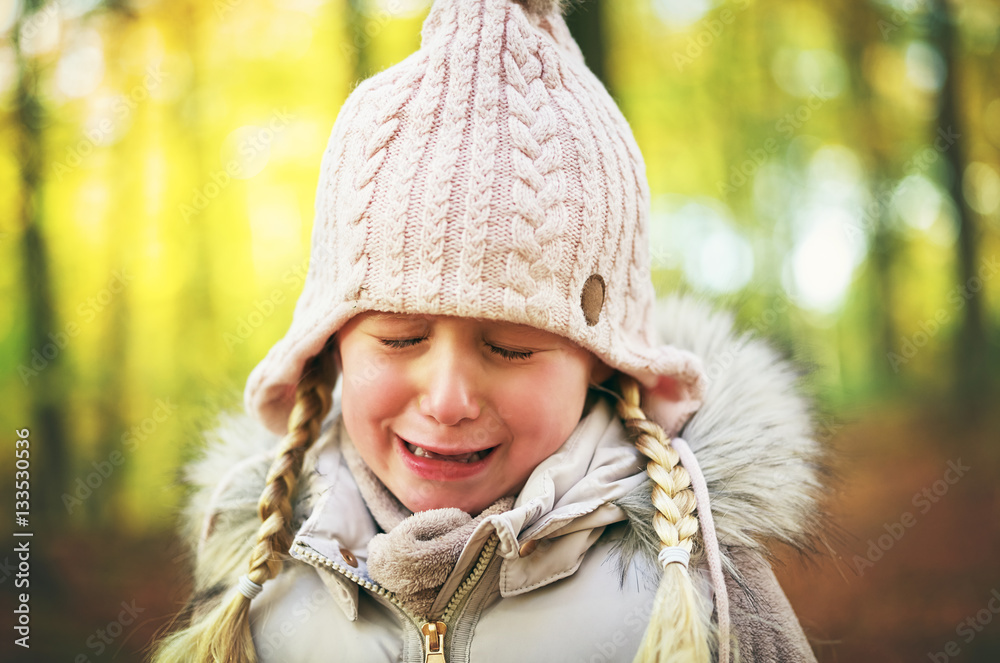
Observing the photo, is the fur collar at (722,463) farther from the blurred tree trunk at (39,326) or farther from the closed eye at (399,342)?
the blurred tree trunk at (39,326)

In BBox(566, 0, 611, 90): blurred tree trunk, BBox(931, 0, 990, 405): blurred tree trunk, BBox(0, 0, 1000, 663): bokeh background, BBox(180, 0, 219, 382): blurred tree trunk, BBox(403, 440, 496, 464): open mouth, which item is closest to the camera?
BBox(403, 440, 496, 464): open mouth

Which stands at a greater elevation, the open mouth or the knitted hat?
the knitted hat

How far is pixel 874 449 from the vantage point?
4.36m

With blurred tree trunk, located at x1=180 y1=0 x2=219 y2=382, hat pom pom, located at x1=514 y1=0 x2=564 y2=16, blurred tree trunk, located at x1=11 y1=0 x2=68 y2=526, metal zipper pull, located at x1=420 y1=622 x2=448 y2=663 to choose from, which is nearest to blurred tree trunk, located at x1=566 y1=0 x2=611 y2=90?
hat pom pom, located at x1=514 y1=0 x2=564 y2=16

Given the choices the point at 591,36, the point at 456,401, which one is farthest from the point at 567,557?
the point at 591,36

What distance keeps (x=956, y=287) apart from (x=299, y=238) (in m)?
4.37

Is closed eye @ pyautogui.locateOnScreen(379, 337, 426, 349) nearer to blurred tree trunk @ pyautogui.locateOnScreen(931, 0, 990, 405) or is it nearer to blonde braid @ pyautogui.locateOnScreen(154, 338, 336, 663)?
blonde braid @ pyautogui.locateOnScreen(154, 338, 336, 663)

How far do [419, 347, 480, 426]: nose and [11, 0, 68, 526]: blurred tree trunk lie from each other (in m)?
2.98

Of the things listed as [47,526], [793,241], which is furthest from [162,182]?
[793,241]

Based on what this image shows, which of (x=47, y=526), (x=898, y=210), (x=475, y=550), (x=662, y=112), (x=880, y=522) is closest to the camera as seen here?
(x=475, y=550)

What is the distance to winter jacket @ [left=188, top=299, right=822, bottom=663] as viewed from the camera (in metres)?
1.16

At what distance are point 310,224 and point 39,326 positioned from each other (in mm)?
1423

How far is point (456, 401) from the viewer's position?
1122 mm

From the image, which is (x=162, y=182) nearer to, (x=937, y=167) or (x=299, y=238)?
(x=299, y=238)
